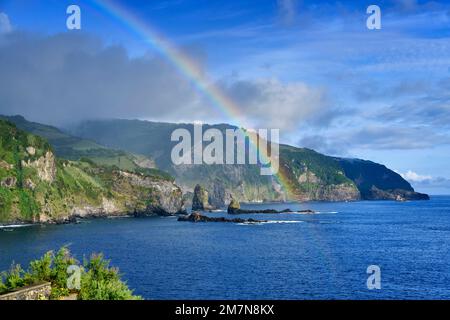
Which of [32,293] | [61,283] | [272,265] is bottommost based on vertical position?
[272,265]

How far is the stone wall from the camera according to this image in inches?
1749

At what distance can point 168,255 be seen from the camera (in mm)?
157125

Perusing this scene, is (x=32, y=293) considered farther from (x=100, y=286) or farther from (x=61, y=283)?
(x=61, y=283)

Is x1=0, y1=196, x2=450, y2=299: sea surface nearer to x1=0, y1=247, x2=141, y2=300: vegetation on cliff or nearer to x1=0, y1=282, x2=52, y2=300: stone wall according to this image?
x1=0, y1=247, x2=141, y2=300: vegetation on cliff

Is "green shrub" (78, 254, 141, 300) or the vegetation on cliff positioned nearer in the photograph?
"green shrub" (78, 254, 141, 300)

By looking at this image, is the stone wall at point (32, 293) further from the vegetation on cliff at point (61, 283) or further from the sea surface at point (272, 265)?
the sea surface at point (272, 265)

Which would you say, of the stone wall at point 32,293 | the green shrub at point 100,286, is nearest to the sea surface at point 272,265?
the green shrub at point 100,286

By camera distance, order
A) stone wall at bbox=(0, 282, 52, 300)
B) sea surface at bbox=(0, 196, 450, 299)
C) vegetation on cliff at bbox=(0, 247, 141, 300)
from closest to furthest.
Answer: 1. stone wall at bbox=(0, 282, 52, 300)
2. vegetation on cliff at bbox=(0, 247, 141, 300)
3. sea surface at bbox=(0, 196, 450, 299)

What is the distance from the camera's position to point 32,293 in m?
48.8

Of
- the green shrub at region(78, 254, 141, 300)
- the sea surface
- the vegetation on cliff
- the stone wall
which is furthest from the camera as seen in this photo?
the sea surface

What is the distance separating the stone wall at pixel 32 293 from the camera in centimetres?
4443

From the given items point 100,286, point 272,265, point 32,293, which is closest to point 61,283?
point 100,286

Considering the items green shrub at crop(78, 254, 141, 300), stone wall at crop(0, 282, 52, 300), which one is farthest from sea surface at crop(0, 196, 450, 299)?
stone wall at crop(0, 282, 52, 300)
